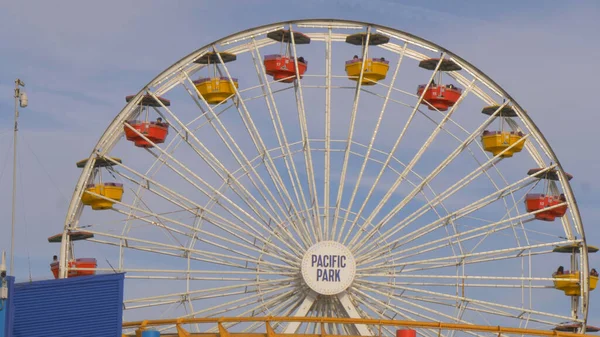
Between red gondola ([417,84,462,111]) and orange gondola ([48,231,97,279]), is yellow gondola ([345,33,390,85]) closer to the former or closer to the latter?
red gondola ([417,84,462,111])

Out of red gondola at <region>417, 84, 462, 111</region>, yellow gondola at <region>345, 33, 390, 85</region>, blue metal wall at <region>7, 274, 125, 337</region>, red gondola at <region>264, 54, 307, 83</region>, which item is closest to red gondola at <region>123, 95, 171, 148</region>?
red gondola at <region>264, 54, 307, 83</region>

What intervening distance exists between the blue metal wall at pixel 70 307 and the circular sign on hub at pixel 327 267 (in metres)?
12.3

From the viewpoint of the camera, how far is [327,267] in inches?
2317

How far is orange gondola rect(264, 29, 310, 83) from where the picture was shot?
61969 mm

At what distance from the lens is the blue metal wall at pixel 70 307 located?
153 feet

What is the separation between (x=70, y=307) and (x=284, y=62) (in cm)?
1788

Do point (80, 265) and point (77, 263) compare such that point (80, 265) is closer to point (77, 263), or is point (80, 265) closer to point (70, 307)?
point (77, 263)

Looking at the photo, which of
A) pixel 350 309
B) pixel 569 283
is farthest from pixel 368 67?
pixel 569 283

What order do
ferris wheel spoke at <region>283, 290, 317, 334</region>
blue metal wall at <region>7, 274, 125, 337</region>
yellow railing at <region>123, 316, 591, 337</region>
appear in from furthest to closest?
ferris wheel spoke at <region>283, 290, 317, 334</region> < yellow railing at <region>123, 316, 591, 337</region> < blue metal wall at <region>7, 274, 125, 337</region>

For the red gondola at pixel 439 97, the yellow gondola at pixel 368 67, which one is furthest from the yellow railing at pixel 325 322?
the yellow gondola at pixel 368 67

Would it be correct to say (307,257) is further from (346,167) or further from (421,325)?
(421,325)

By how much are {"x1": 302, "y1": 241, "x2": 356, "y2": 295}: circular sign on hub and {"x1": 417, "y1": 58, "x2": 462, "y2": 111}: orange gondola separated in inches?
288

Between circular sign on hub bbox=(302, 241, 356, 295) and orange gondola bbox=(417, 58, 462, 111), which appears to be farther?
orange gondola bbox=(417, 58, 462, 111)

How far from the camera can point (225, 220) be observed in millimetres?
59188
